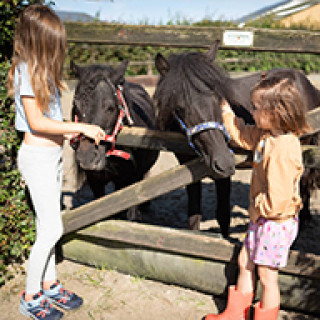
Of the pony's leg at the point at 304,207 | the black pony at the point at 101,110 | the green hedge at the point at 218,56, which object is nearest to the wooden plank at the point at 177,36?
the black pony at the point at 101,110

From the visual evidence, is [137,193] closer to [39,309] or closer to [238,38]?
[39,309]

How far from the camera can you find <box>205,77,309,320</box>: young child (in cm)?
189

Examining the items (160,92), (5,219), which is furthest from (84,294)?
(160,92)

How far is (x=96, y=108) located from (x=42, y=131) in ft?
2.12

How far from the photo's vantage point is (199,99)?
2.27 m

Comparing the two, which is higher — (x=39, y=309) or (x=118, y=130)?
(x=118, y=130)

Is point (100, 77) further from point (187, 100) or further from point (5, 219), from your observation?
point (5, 219)

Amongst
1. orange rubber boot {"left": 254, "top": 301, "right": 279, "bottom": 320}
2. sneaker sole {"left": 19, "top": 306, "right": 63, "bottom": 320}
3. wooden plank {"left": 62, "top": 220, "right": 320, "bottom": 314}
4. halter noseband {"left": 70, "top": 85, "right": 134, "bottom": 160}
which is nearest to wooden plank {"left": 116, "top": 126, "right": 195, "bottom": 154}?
halter noseband {"left": 70, "top": 85, "right": 134, "bottom": 160}

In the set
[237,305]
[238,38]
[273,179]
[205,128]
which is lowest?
[237,305]

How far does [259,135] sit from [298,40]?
2.00 meters

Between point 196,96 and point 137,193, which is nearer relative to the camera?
point 196,96

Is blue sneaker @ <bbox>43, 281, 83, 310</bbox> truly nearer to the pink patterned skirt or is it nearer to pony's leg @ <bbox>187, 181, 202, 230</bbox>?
pony's leg @ <bbox>187, 181, 202, 230</bbox>

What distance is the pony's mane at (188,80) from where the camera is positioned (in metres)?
2.31

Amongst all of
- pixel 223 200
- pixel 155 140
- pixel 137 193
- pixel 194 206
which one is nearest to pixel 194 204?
pixel 194 206
